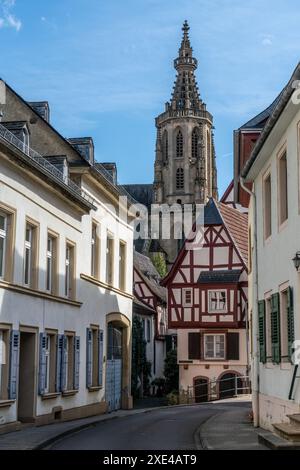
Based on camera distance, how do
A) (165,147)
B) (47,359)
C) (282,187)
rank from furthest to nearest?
(165,147) < (47,359) < (282,187)

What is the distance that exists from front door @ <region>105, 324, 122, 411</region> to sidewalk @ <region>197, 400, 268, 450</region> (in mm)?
5745

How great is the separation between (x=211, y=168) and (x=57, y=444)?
100m

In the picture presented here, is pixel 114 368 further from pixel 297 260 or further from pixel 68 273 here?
pixel 297 260

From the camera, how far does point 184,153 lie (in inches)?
4390

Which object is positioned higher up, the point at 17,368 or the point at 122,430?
the point at 17,368

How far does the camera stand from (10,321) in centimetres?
1798

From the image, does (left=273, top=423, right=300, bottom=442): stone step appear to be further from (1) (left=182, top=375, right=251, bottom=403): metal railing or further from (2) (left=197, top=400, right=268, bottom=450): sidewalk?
(1) (left=182, top=375, right=251, bottom=403): metal railing

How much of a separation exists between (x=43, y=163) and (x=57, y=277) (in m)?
3.35

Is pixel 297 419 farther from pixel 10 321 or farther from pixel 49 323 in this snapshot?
pixel 49 323

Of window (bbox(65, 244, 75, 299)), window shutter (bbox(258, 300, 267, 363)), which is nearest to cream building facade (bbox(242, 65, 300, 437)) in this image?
window shutter (bbox(258, 300, 267, 363))

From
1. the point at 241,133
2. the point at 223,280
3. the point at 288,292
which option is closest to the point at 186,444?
the point at 288,292

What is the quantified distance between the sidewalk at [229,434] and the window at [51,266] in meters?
5.80

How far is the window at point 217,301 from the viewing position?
41.8 meters

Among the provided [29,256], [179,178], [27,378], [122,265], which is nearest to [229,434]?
[27,378]
